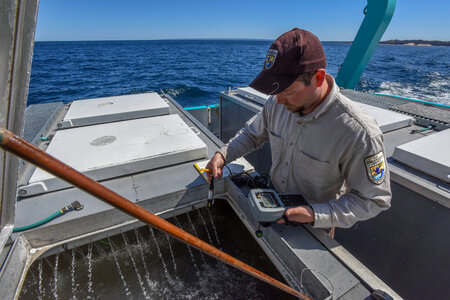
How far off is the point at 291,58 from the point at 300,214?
31.5 inches

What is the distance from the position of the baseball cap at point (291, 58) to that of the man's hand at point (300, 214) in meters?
0.63

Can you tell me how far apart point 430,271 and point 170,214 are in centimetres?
192

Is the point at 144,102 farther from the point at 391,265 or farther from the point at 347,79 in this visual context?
the point at 347,79

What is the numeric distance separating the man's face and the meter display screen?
1.73 ft

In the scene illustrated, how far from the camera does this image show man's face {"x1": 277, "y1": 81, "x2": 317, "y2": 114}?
44.7 inches

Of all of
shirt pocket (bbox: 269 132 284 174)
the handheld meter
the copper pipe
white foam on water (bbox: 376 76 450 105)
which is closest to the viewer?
the copper pipe

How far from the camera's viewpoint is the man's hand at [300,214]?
3.94ft

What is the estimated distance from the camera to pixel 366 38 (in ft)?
12.6

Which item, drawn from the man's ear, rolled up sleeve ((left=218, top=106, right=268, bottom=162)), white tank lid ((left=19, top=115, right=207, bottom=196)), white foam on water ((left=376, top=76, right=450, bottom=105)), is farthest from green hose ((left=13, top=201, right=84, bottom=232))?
white foam on water ((left=376, top=76, right=450, bottom=105))

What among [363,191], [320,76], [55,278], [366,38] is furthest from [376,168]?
[366,38]

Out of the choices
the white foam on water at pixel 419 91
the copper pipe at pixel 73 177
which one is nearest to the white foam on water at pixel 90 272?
the copper pipe at pixel 73 177

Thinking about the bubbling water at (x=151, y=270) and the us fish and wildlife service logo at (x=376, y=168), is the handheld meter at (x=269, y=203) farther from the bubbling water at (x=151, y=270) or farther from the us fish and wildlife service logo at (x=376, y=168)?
the bubbling water at (x=151, y=270)

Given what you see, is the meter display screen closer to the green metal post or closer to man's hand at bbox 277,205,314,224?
man's hand at bbox 277,205,314,224

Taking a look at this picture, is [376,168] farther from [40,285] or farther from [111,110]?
[111,110]
